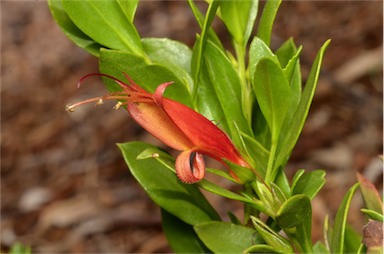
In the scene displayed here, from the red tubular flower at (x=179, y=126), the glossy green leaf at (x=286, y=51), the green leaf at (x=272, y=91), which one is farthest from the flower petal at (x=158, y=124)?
the glossy green leaf at (x=286, y=51)

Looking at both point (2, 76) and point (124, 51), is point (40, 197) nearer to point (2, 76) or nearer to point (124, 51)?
point (2, 76)

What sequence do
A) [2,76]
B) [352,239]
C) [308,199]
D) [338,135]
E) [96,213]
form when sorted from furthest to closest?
[2,76]
[338,135]
[96,213]
[352,239]
[308,199]

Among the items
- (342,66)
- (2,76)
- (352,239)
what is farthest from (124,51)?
(2,76)

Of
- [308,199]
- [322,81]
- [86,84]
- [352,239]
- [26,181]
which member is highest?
[308,199]

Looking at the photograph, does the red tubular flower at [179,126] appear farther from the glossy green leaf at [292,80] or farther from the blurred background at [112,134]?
the blurred background at [112,134]

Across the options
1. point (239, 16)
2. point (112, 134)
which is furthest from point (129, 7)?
point (112, 134)

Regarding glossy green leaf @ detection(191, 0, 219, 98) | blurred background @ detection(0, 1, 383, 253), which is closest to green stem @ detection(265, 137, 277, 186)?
glossy green leaf @ detection(191, 0, 219, 98)
